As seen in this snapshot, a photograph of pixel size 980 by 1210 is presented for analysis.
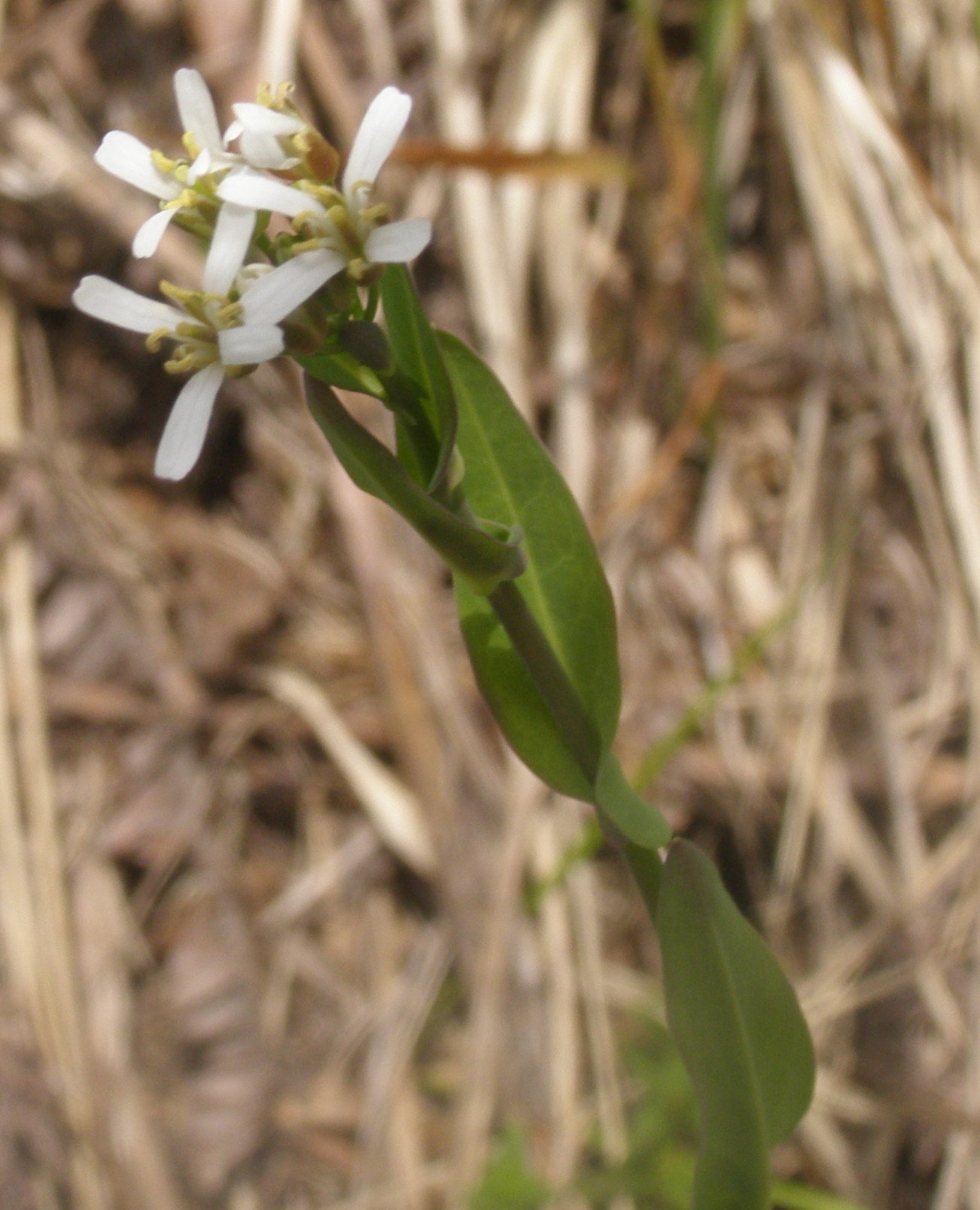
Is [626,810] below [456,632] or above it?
above

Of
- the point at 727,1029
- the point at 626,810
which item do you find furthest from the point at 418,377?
the point at 727,1029

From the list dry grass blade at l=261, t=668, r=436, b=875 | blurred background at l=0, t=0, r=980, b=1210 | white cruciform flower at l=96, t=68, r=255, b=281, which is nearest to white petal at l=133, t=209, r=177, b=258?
white cruciform flower at l=96, t=68, r=255, b=281

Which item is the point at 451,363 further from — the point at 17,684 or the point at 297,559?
the point at 17,684

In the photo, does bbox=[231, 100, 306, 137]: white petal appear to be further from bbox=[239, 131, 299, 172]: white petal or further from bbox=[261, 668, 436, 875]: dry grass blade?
bbox=[261, 668, 436, 875]: dry grass blade

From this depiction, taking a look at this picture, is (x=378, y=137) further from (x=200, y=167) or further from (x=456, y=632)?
(x=456, y=632)

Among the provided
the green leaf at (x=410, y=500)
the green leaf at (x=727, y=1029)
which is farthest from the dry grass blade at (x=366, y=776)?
the green leaf at (x=410, y=500)

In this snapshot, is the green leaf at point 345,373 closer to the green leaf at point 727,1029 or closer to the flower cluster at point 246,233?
the flower cluster at point 246,233

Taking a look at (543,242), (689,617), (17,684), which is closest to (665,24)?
(543,242)
